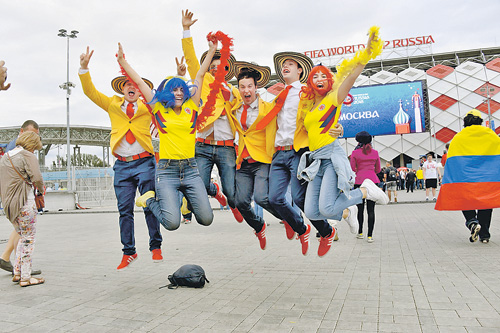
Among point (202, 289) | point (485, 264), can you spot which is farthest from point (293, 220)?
point (485, 264)

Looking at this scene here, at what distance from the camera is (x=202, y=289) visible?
4.36m

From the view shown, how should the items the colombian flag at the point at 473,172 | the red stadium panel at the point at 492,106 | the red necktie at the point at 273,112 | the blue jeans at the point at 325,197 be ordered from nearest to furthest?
the blue jeans at the point at 325,197, the red necktie at the point at 273,112, the colombian flag at the point at 473,172, the red stadium panel at the point at 492,106

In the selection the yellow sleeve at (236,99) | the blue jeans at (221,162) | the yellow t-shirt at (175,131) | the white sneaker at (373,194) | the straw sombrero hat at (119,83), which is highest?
the straw sombrero hat at (119,83)

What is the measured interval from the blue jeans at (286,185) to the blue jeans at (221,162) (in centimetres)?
56

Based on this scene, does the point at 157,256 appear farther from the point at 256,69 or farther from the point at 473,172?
the point at 473,172

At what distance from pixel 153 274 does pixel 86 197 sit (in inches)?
805

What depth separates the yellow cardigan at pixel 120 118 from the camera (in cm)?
479

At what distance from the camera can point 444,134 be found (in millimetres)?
37844

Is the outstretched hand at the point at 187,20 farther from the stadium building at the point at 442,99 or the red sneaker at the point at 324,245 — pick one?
the stadium building at the point at 442,99

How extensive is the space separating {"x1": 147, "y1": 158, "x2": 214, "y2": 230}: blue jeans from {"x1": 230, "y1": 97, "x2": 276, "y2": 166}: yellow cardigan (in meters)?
0.64

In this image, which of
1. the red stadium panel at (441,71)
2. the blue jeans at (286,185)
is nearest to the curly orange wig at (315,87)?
the blue jeans at (286,185)

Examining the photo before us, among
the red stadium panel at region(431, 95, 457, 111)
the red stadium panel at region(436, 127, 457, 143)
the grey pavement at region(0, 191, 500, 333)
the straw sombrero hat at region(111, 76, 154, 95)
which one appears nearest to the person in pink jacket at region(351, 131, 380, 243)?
the grey pavement at region(0, 191, 500, 333)

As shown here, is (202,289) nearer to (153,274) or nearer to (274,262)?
(153,274)

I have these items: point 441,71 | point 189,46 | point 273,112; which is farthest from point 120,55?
point 441,71
